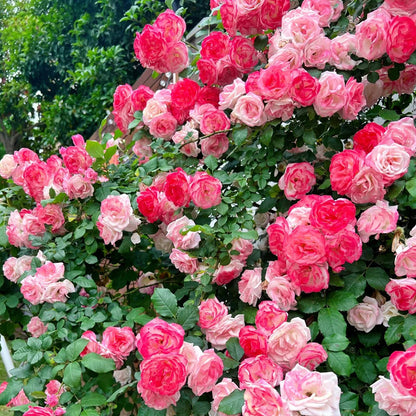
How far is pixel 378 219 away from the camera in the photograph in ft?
3.22

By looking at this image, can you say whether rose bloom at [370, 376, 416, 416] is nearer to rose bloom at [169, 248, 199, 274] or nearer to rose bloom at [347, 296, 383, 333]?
rose bloom at [347, 296, 383, 333]

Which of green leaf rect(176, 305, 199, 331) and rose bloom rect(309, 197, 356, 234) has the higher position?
rose bloom rect(309, 197, 356, 234)

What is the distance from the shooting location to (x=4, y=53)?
829 cm

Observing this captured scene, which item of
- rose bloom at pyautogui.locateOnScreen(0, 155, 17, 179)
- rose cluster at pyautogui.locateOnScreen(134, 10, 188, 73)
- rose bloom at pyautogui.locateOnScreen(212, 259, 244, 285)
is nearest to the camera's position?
rose bloom at pyautogui.locateOnScreen(212, 259, 244, 285)

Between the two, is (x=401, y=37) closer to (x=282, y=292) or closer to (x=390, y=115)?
(x=390, y=115)

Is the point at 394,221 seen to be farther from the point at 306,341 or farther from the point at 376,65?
the point at 376,65

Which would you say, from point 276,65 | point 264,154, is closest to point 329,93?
point 276,65

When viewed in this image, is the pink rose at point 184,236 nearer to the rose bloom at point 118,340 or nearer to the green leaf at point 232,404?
the rose bloom at point 118,340

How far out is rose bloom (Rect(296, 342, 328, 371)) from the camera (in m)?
0.90

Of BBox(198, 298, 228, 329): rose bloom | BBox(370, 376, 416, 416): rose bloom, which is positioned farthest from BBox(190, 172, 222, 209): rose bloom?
BBox(370, 376, 416, 416): rose bloom

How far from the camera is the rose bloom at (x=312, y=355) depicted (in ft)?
2.94

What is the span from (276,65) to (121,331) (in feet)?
2.47

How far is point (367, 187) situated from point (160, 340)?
1.79 feet

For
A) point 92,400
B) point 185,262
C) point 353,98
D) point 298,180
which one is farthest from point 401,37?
point 92,400
